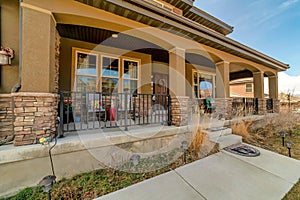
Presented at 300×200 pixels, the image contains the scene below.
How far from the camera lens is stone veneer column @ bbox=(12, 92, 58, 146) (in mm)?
2529

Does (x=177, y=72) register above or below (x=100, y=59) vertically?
below

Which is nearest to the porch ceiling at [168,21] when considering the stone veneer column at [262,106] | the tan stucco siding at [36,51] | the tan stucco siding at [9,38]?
the tan stucco siding at [36,51]

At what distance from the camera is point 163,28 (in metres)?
4.18

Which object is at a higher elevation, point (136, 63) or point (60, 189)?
point (136, 63)

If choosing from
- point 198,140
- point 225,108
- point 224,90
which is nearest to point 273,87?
point 224,90

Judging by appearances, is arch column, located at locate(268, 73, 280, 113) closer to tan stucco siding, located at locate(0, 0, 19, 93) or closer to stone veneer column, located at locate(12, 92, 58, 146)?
stone veneer column, located at locate(12, 92, 58, 146)

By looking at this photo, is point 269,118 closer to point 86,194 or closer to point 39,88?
point 86,194

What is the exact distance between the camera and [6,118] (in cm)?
294

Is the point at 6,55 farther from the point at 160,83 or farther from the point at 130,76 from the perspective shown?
the point at 160,83

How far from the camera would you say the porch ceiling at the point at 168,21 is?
3246 mm

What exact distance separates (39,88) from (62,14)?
1668mm

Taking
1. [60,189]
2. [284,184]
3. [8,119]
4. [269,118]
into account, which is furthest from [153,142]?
[269,118]

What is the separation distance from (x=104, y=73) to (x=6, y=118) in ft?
11.2

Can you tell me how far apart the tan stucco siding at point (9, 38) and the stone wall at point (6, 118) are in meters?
0.20
